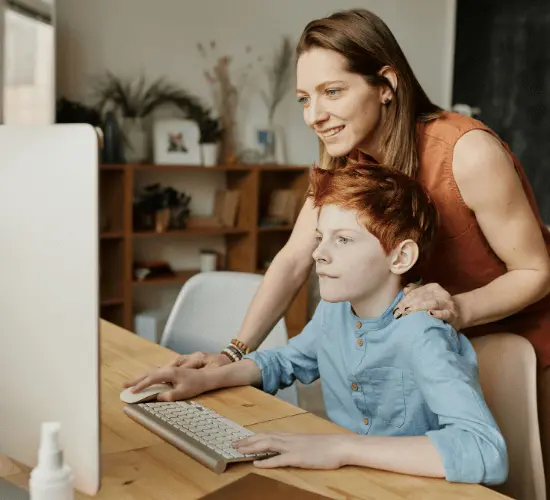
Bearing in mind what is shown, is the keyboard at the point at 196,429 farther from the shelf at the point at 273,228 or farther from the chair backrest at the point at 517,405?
the shelf at the point at 273,228

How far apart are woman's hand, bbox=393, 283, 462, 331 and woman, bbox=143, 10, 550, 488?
0.24 ft

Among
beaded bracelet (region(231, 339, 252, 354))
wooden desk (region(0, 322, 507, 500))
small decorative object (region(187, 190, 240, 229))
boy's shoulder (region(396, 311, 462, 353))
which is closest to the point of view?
wooden desk (region(0, 322, 507, 500))

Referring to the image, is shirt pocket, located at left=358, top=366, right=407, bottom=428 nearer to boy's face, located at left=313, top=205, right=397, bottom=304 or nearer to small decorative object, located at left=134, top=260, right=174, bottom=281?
boy's face, located at left=313, top=205, right=397, bottom=304

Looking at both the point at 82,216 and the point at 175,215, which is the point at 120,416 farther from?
the point at 175,215

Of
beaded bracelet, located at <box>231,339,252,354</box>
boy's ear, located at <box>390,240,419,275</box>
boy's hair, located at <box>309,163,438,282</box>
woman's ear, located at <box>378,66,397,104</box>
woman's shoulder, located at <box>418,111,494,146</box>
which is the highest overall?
woman's ear, located at <box>378,66,397,104</box>

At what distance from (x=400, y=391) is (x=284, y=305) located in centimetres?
57

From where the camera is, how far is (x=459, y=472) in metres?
1.05

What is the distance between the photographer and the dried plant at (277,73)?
16.1 ft

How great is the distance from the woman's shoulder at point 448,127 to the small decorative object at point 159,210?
2951 millimetres

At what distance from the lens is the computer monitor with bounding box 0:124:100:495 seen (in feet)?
2.44

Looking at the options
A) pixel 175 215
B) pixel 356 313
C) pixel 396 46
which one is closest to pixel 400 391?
pixel 356 313

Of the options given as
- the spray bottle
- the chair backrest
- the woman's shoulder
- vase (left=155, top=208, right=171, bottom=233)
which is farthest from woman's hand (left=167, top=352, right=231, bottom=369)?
vase (left=155, top=208, right=171, bottom=233)

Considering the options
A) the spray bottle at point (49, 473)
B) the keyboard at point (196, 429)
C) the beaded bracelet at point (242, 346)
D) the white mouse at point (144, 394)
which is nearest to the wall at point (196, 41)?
the beaded bracelet at point (242, 346)

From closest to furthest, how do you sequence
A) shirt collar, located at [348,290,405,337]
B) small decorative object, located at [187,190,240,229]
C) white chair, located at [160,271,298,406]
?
shirt collar, located at [348,290,405,337] < white chair, located at [160,271,298,406] < small decorative object, located at [187,190,240,229]
